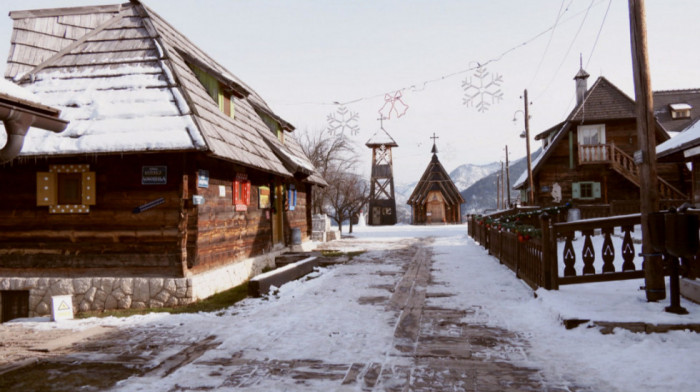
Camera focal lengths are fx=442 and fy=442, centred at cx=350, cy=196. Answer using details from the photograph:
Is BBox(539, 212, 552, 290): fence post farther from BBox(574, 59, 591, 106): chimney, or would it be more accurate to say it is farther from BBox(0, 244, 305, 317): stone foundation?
BBox(574, 59, 591, 106): chimney

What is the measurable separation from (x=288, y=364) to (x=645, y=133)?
6.04 m

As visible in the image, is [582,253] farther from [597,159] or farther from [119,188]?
[597,159]

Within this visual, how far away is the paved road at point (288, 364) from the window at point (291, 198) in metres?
9.16

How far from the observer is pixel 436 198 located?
4575cm

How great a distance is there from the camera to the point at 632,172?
22953mm

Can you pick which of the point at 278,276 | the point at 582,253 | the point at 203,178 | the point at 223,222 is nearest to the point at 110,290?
the point at 223,222

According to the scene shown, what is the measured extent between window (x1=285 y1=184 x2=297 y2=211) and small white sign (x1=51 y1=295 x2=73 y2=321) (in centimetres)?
850

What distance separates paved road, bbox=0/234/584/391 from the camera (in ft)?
14.2

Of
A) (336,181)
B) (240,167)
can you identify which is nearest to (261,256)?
(240,167)

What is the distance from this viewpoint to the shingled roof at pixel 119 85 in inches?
331

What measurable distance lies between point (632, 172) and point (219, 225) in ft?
72.0

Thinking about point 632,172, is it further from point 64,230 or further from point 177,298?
point 64,230

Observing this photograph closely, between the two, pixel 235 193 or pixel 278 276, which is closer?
pixel 278 276

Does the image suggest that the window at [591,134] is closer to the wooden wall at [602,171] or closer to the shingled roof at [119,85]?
the wooden wall at [602,171]
